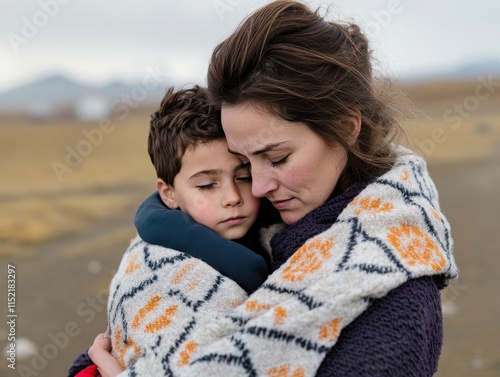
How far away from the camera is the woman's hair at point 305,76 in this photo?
2.21 metres

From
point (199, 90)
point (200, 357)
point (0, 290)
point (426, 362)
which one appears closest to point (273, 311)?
point (200, 357)

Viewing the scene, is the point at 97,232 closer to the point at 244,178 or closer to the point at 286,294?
the point at 244,178

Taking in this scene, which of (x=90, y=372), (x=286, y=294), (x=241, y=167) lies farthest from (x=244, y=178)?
(x=90, y=372)

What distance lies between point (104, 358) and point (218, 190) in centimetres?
66

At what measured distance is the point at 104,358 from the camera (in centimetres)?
235

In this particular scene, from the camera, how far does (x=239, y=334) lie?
195cm

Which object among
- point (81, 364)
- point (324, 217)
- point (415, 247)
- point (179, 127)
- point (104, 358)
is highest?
point (179, 127)

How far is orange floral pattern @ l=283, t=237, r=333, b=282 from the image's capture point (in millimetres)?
2047

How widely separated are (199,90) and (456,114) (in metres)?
26.6

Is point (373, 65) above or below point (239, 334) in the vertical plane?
above

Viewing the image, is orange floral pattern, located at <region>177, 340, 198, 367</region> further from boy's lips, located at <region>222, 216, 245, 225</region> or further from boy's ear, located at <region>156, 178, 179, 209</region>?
boy's ear, located at <region>156, 178, 179, 209</region>

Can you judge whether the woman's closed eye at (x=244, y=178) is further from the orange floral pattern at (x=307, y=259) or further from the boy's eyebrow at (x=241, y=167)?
the orange floral pattern at (x=307, y=259)

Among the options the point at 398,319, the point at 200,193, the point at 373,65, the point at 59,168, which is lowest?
the point at 59,168

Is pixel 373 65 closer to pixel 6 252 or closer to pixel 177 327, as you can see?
pixel 177 327
